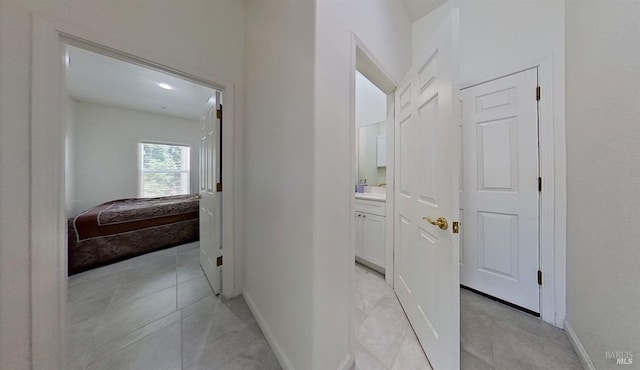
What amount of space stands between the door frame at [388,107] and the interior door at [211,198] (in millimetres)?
1252

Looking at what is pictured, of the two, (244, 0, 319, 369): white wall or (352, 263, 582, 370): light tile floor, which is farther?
(352, 263, 582, 370): light tile floor

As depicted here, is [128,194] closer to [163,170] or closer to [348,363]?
[163,170]

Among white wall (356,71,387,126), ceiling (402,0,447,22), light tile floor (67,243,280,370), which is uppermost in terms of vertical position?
ceiling (402,0,447,22)

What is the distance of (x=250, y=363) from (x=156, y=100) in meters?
4.40

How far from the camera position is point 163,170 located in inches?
173

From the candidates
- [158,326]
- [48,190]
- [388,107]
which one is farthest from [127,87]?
[388,107]

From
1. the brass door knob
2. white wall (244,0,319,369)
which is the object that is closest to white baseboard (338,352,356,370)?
white wall (244,0,319,369)

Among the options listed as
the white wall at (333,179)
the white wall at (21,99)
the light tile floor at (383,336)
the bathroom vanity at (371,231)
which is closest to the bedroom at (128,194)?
the white wall at (21,99)

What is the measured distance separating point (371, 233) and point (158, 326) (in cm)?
198

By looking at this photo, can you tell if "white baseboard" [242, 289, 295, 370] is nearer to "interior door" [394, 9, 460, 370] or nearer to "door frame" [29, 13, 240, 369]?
"interior door" [394, 9, 460, 370]

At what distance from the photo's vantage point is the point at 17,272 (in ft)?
2.90

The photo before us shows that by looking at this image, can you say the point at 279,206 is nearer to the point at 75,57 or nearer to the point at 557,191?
the point at 557,191

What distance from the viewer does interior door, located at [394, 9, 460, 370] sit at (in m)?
0.90

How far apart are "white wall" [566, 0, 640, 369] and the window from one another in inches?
238
